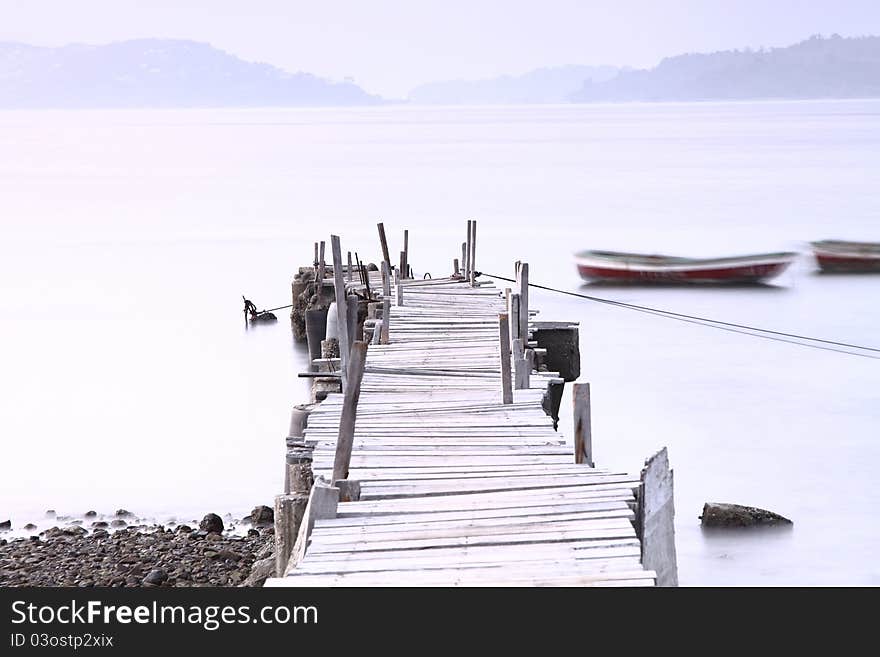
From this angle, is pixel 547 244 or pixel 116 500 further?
pixel 547 244

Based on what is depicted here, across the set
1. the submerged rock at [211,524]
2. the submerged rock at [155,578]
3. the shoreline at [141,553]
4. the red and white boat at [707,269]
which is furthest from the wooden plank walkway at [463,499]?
the red and white boat at [707,269]

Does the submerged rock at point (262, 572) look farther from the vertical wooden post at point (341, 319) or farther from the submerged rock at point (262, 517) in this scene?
the submerged rock at point (262, 517)

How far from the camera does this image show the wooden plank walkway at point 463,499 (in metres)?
7.44

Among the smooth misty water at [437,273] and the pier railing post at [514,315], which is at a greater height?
the pier railing post at [514,315]

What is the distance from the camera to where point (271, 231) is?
186 ft

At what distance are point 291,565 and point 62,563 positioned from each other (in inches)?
248

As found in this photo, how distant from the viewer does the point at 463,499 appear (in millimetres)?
8742

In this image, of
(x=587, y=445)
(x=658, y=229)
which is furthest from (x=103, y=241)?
(x=587, y=445)

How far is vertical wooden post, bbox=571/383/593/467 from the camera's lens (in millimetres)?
9398

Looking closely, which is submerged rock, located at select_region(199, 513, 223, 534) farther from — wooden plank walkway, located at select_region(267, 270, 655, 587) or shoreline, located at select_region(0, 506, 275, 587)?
wooden plank walkway, located at select_region(267, 270, 655, 587)

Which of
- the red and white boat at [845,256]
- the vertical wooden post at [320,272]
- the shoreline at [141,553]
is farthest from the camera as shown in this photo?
the red and white boat at [845,256]

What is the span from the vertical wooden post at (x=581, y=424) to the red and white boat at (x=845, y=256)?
106 ft

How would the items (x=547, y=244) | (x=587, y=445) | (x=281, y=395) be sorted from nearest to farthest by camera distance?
(x=587, y=445) < (x=281, y=395) < (x=547, y=244)
